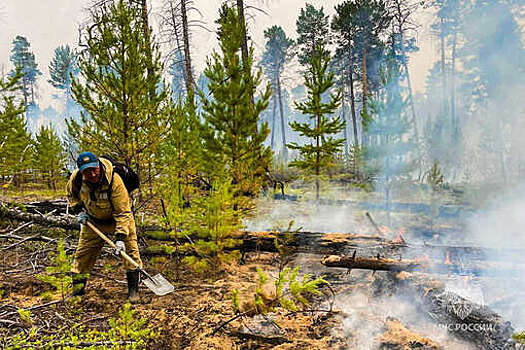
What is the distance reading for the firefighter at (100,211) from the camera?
3828 mm

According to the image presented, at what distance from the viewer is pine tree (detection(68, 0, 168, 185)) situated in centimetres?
504

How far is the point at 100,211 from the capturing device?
13.2 ft

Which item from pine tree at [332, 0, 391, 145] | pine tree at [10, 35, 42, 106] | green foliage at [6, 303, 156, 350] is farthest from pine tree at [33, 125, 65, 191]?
pine tree at [10, 35, 42, 106]

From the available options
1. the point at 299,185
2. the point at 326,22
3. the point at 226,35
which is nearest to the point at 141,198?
the point at 226,35

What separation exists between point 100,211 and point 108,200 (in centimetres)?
25

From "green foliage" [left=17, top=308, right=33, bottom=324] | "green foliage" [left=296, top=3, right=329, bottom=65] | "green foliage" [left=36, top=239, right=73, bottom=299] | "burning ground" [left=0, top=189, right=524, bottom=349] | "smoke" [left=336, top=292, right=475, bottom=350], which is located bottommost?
"smoke" [left=336, top=292, right=475, bottom=350]

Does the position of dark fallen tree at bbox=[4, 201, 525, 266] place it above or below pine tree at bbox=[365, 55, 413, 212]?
below

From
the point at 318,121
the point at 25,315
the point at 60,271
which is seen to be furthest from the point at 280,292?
the point at 318,121

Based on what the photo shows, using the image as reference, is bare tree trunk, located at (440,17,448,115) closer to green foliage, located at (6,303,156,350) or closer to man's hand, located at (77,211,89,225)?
man's hand, located at (77,211,89,225)

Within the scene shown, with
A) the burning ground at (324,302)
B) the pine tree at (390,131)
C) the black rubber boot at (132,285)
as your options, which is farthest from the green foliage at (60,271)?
the pine tree at (390,131)

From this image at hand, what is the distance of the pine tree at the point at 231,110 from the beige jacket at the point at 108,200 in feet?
11.4

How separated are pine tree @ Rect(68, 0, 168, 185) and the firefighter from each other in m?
1.41

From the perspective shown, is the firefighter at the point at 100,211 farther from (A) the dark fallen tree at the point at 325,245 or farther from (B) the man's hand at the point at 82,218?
(A) the dark fallen tree at the point at 325,245

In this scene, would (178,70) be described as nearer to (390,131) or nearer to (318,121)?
(318,121)
